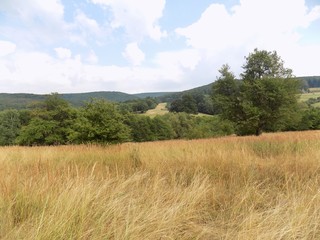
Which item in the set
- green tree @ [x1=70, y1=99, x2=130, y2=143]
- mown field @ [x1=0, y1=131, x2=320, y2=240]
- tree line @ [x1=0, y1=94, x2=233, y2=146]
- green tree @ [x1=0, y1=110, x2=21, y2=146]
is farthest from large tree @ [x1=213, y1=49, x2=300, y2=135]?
green tree @ [x1=0, y1=110, x2=21, y2=146]

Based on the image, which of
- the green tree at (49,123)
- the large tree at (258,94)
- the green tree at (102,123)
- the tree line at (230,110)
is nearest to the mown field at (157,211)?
the tree line at (230,110)

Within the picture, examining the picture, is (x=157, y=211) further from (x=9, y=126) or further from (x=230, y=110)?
(x=9, y=126)

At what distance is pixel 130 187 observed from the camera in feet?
11.2

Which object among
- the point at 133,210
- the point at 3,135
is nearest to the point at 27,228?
the point at 133,210

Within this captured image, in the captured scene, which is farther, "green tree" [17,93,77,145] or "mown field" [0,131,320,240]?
"green tree" [17,93,77,145]

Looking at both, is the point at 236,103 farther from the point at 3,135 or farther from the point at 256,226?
the point at 3,135

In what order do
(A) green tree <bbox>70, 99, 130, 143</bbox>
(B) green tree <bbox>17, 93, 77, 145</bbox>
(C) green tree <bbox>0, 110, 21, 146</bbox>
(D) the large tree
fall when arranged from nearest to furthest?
(A) green tree <bbox>70, 99, 130, 143</bbox> → (D) the large tree → (B) green tree <bbox>17, 93, 77, 145</bbox> → (C) green tree <bbox>0, 110, 21, 146</bbox>

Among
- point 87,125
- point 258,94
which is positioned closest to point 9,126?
point 87,125

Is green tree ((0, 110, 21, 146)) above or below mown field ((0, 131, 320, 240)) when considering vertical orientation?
below

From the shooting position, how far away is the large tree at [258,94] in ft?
77.3

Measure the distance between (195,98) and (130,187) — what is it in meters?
105

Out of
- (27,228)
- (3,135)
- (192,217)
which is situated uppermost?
(27,228)

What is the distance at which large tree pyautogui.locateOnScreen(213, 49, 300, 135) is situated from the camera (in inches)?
927

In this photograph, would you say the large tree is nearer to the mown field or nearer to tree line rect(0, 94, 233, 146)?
tree line rect(0, 94, 233, 146)
